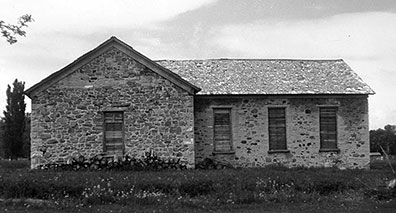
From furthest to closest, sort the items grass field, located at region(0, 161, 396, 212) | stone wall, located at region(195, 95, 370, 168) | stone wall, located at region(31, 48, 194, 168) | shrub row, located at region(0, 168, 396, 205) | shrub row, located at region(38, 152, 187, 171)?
stone wall, located at region(195, 95, 370, 168)
stone wall, located at region(31, 48, 194, 168)
shrub row, located at region(38, 152, 187, 171)
shrub row, located at region(0, 168, 396, 205)
grass field, located at region(0, 161, 396, 212)

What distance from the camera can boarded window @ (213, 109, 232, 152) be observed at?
85.9 feet

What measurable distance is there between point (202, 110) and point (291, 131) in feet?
14.8

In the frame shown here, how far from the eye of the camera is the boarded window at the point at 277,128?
26500mm

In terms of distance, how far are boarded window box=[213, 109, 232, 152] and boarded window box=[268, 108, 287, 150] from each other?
2053 mm

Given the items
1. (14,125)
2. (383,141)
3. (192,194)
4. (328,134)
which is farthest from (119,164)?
(14,125)

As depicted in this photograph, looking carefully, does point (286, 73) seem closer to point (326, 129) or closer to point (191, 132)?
point (326, 129)

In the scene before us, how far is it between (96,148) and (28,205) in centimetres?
884

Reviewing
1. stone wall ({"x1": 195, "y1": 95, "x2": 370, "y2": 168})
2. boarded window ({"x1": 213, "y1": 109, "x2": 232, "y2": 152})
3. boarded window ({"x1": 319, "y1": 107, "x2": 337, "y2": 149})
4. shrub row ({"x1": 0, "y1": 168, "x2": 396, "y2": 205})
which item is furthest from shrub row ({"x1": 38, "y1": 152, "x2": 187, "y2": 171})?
boarded window ({"x1": 319, "y1": 107, "x2": 337, "y2": 149})

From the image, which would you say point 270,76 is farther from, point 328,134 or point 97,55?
point 97,55

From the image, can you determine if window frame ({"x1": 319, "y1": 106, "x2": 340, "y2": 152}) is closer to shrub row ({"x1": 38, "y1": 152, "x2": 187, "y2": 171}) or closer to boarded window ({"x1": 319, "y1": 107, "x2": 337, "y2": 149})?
boarded window ({"x1": 319, "y1": 107, "x2": 337, "y2": 149})

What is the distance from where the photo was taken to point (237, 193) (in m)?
16.1

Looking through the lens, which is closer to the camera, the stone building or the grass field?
the grass field

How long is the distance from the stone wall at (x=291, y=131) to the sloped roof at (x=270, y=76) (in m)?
0.43

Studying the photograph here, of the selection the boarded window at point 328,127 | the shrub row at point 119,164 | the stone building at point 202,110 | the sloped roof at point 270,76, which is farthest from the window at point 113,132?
the boarded window at point 328,127
